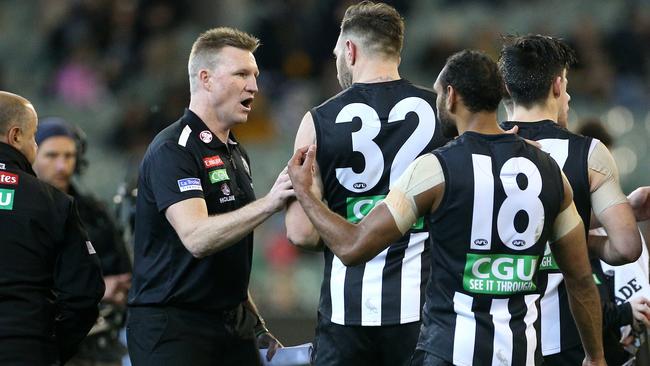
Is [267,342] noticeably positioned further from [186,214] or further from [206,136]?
[206,136]

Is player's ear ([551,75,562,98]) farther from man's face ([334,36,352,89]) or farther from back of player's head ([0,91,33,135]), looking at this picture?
back of player's head ([0,91,33,135])

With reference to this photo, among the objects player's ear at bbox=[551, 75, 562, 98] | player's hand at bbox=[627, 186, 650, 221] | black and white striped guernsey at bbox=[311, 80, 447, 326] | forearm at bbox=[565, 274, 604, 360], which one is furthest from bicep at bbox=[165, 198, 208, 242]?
player's hand at bbox=[627, 186, 650, 221]

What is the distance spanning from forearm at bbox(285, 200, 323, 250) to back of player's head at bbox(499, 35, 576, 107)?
45.6 inches

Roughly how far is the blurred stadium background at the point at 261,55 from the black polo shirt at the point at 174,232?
5.94 metres

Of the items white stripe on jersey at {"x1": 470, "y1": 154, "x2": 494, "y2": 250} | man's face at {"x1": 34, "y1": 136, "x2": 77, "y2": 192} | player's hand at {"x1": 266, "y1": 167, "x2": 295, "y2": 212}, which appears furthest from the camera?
man's face at {"x1": 34, "y1": 136, "x2": 77, "y2": 192}

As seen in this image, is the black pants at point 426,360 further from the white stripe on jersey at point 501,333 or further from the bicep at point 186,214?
the bicep at point 186,214

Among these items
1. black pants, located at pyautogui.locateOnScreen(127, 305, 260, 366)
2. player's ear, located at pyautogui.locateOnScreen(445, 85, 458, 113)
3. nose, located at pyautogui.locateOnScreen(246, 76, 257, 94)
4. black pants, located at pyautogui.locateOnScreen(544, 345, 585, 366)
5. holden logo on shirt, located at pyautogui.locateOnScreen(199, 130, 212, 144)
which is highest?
nose, located at pyautogui.locateOnScreen(246, 76, 257, 94)

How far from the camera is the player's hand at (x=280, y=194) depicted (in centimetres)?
467

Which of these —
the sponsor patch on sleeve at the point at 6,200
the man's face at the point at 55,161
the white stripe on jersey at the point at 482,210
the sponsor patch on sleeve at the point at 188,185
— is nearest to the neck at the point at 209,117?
the sponsor patch on sleeve at the point at 188,185

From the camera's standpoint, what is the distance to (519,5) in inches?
513

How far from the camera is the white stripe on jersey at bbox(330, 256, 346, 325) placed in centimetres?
526

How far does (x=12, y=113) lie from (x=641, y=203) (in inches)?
113

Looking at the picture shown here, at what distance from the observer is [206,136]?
208 inches

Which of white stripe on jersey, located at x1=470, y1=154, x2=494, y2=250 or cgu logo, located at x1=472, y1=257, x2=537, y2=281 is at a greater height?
white stripe on jersey, located at x1=470, y1=154, x2=494, y2=250
